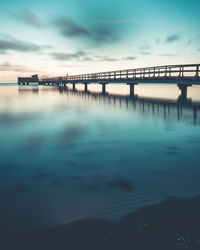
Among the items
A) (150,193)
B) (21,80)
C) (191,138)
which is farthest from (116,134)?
(21,80)

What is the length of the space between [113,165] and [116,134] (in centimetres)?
316

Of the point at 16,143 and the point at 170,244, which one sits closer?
the point at 170,244

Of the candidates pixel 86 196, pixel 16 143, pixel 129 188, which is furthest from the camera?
pixel 16 143

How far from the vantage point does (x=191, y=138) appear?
6848 mm

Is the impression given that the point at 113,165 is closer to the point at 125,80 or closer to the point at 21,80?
the point at 125,80

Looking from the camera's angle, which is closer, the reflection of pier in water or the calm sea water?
the calm sea water

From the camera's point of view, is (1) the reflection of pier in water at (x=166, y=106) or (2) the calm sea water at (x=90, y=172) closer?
(2) the calm sea water at (x=90, y=172)

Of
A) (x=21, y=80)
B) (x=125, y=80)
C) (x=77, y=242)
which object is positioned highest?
(x=21, y=80)

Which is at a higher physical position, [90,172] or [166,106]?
[166,106]

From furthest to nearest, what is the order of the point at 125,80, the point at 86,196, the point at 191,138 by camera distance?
1. the point at 125,80
2. the point at 191,138
3. the point at 86,196

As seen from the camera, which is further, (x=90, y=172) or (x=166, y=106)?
(x=166, y=106)

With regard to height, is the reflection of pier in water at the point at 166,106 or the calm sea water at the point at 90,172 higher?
the reflection of pier in water at the point at 166,106

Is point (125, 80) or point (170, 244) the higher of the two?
point (125, 80)

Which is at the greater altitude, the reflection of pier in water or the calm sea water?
the reflection of pier in water
